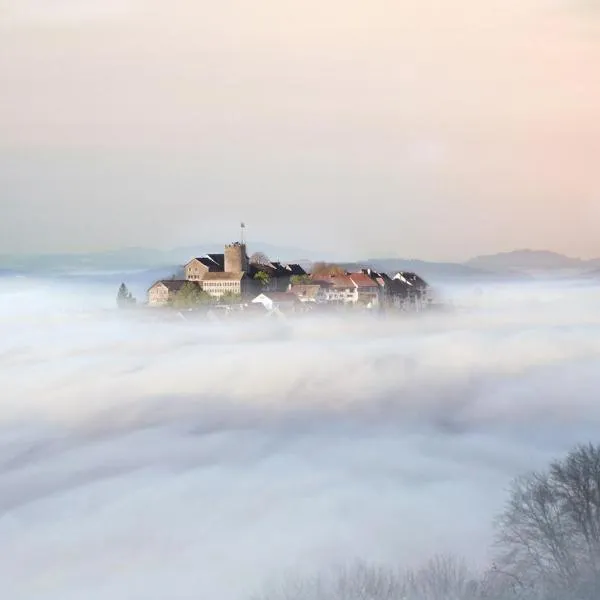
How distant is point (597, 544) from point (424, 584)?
890 millimetres

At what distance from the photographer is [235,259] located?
805cm

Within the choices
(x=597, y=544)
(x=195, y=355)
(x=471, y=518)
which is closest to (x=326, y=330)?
(x=195, y=355)

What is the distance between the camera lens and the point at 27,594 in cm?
378

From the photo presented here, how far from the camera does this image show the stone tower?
8008 millimetres

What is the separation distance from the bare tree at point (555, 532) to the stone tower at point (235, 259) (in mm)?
3997

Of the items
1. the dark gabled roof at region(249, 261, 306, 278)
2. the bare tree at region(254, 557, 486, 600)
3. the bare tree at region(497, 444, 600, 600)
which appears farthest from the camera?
the dark gabled roof at region(249, 261, 306, 278)

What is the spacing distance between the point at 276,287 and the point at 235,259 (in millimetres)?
489

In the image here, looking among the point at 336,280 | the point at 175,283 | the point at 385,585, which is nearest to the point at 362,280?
the point at 336,280

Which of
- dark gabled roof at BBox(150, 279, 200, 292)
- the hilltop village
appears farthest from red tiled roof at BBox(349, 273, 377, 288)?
dark gabled roof at BBox(150, 279, 200, 292)

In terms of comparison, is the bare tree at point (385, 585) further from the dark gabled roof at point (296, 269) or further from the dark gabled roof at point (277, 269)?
the dark gabled roof at point (296, 269)

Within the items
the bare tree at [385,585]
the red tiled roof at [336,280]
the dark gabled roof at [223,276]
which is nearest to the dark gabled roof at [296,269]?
the red tiled roof at [336,280]

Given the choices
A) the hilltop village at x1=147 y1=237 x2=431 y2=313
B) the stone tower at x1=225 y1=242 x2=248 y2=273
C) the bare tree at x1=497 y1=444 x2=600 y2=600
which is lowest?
the bare tree at x1=497 y1=444 x2=600 y2=600

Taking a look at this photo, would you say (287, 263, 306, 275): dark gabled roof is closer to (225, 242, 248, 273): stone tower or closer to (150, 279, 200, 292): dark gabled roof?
(225, 242, 248, 273): stone tower

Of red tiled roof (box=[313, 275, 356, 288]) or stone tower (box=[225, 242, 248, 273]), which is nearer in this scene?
stone tower (box=[225, 242, 248, 273])
